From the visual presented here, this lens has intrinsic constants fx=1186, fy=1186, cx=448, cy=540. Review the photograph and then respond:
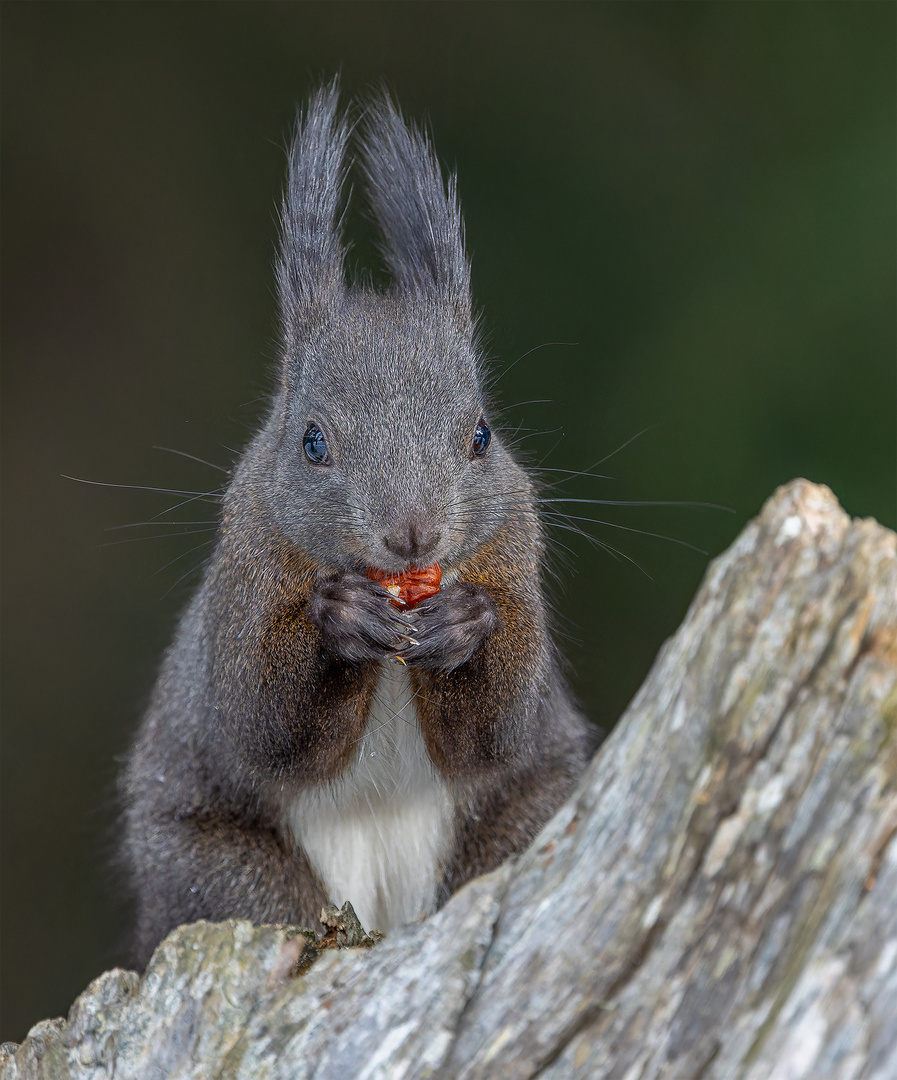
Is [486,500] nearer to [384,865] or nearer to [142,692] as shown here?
[384,865]

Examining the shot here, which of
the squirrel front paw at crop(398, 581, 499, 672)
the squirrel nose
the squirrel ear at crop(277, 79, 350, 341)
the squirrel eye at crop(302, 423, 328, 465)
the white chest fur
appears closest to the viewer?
the squirrel nose

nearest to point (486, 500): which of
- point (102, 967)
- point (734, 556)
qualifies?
point (734, 556)

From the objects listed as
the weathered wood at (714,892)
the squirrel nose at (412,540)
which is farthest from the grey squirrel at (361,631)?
the weathered wood at (714,892)

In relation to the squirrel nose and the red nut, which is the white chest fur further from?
the squirrel nose

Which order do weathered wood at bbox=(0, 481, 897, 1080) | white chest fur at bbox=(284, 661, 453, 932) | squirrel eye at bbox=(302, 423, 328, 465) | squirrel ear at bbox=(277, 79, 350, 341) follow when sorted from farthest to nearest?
squirrel ear at bbox=(277, 79, 350, 341)
white chest fur at bbox=(284, 661, 453, 932)
squirrel eye at bbox=(302, 423, 328, 465)
weathered wood at bbox=(0, 481, 897, 1080)

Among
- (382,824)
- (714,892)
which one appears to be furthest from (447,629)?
(714,892)

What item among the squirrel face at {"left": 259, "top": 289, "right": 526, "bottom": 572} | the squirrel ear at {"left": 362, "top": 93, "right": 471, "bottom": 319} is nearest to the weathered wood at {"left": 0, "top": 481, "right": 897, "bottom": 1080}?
the squirrel face at {"left": 259, "top": 289, "right": 526, "bottom": 572}

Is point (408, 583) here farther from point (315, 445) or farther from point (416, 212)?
point (416, 212)

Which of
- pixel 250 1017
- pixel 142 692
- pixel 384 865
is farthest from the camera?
pixel 142 692
